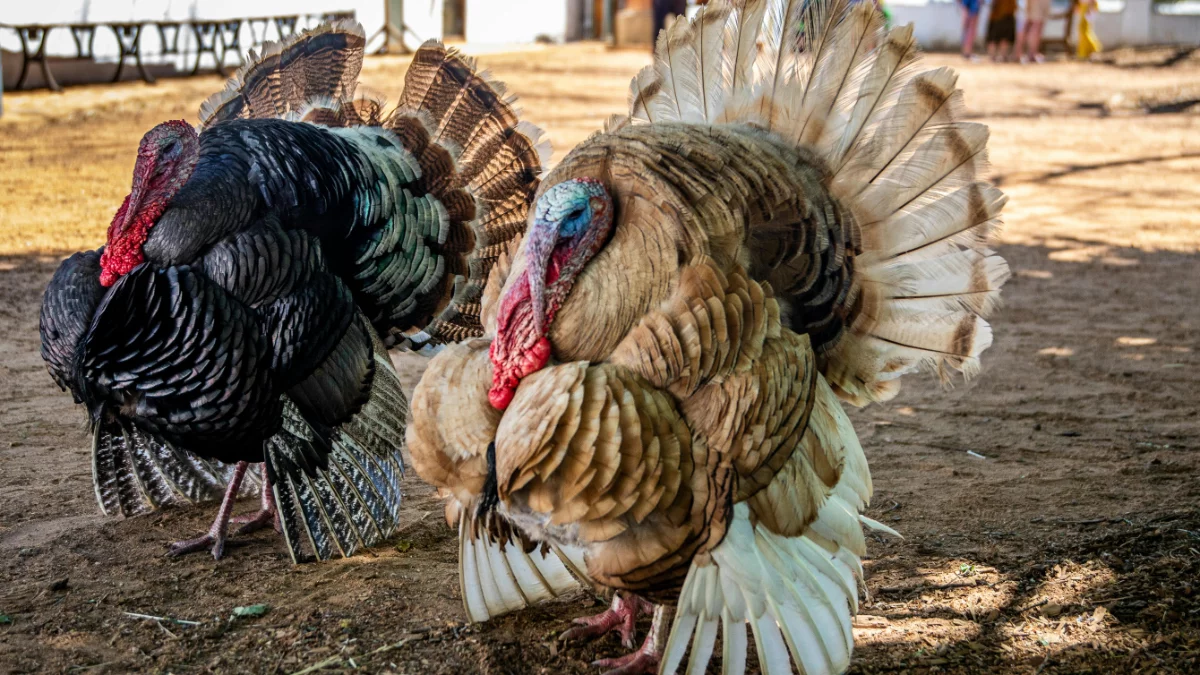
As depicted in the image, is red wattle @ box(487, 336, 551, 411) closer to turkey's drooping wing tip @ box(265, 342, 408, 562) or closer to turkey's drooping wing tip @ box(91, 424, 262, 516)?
turkey's drooping wing tip @ box(265, 342, 408, 562)

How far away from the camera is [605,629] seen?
3.54m

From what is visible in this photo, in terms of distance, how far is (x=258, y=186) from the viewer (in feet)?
12.6

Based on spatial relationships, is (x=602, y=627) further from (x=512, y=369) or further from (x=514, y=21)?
(x=514, y=21)

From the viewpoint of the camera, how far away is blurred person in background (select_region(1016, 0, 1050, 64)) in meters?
22.9

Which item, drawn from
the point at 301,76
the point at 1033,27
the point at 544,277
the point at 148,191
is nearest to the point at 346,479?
the point at 148,191

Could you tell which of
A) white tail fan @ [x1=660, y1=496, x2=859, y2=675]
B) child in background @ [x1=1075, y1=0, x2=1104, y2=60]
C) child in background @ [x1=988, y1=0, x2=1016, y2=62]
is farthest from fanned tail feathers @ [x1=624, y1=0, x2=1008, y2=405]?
child in background @ [x1=1075, y1=0, x2=1104, y2=60]

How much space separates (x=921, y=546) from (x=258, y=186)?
251 centimetres

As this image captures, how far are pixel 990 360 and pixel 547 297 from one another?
4180 mm

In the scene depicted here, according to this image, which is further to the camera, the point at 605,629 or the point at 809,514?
the point at 605,629

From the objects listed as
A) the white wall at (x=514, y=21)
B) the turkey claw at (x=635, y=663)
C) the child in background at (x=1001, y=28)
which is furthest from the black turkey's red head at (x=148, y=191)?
the white wall at (x=514, y=21)

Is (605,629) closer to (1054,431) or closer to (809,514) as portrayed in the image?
(809,514)

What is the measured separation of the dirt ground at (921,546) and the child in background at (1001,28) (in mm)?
15946

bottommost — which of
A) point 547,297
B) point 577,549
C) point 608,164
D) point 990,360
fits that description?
point 990,360

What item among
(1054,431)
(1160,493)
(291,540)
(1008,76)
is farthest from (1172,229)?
(1008,76)
